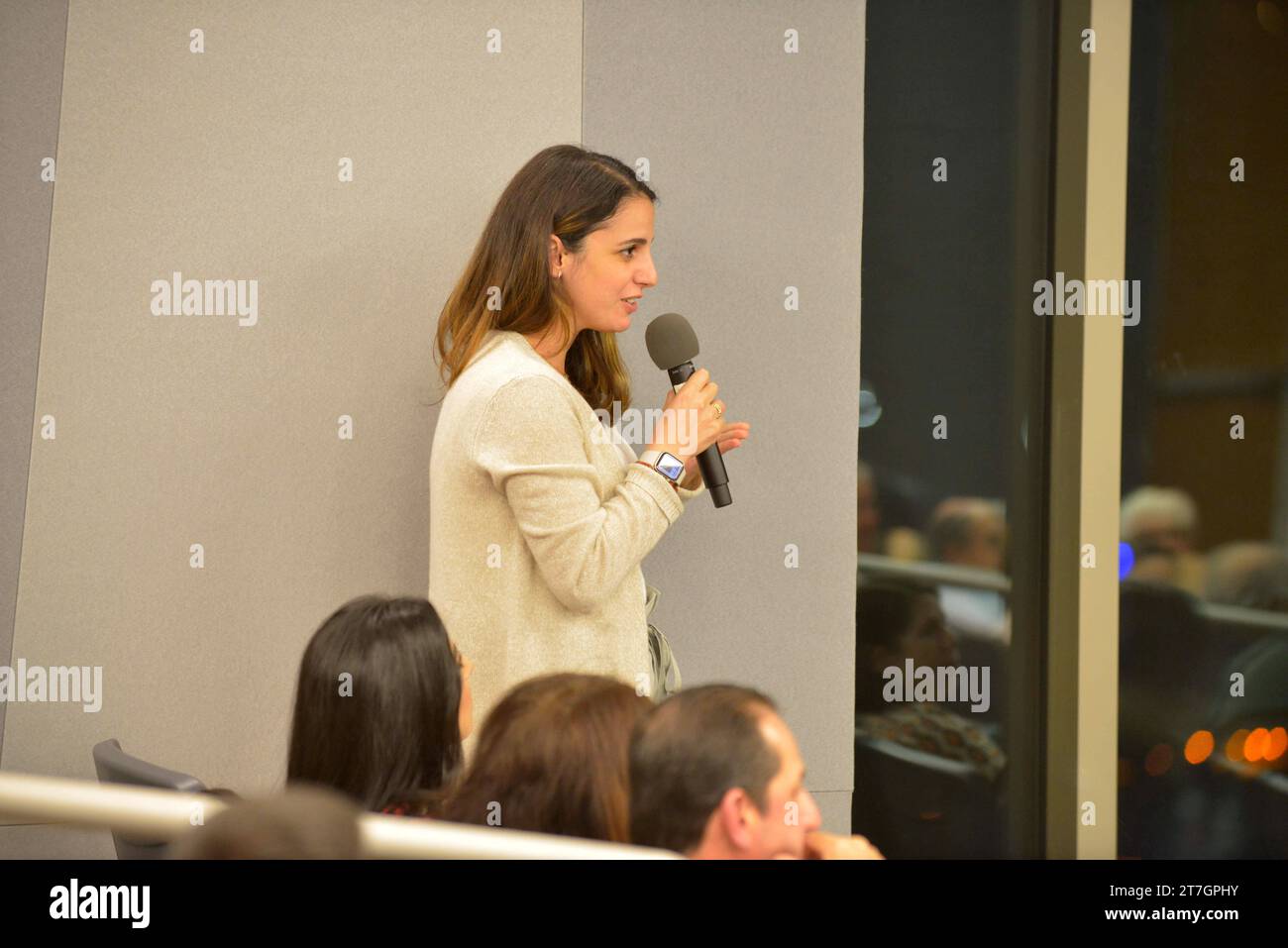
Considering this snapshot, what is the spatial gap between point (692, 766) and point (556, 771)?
17 centimetres

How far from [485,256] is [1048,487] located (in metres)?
1.50

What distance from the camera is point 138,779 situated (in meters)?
1.82

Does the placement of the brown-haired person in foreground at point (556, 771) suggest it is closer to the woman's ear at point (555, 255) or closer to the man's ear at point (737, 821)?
the man's ear at point (737, 821)

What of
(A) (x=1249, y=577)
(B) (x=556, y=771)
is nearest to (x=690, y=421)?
(B) (x=556, y=771)

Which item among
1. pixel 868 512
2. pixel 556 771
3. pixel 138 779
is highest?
pixel 868 512

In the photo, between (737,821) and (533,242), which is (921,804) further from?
(737,821)

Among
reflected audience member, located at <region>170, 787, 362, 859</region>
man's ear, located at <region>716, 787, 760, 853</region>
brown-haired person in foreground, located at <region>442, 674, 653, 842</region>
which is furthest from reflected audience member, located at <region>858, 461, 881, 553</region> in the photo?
reflected audience member, located at <region>170, 787, 362, 859</region>

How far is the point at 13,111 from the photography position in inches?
97.1

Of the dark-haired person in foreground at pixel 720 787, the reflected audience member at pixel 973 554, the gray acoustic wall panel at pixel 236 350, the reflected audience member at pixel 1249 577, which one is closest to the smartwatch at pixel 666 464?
the gray acoustic wall panel at pixel 236 350

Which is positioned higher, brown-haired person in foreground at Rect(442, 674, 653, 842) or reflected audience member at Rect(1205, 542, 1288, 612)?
reflected audience member at Rect(1205, 542, 1288, 612)

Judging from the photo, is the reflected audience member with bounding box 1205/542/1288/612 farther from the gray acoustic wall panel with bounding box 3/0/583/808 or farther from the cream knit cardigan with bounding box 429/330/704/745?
the gray acoustic wall panel with bounding box 3/0/583/808

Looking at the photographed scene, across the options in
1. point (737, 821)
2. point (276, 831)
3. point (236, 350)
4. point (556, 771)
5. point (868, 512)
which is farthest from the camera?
point (868, 512)

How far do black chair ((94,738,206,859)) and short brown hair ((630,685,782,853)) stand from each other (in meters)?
0.78

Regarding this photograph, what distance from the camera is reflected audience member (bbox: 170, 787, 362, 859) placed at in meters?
0.72
